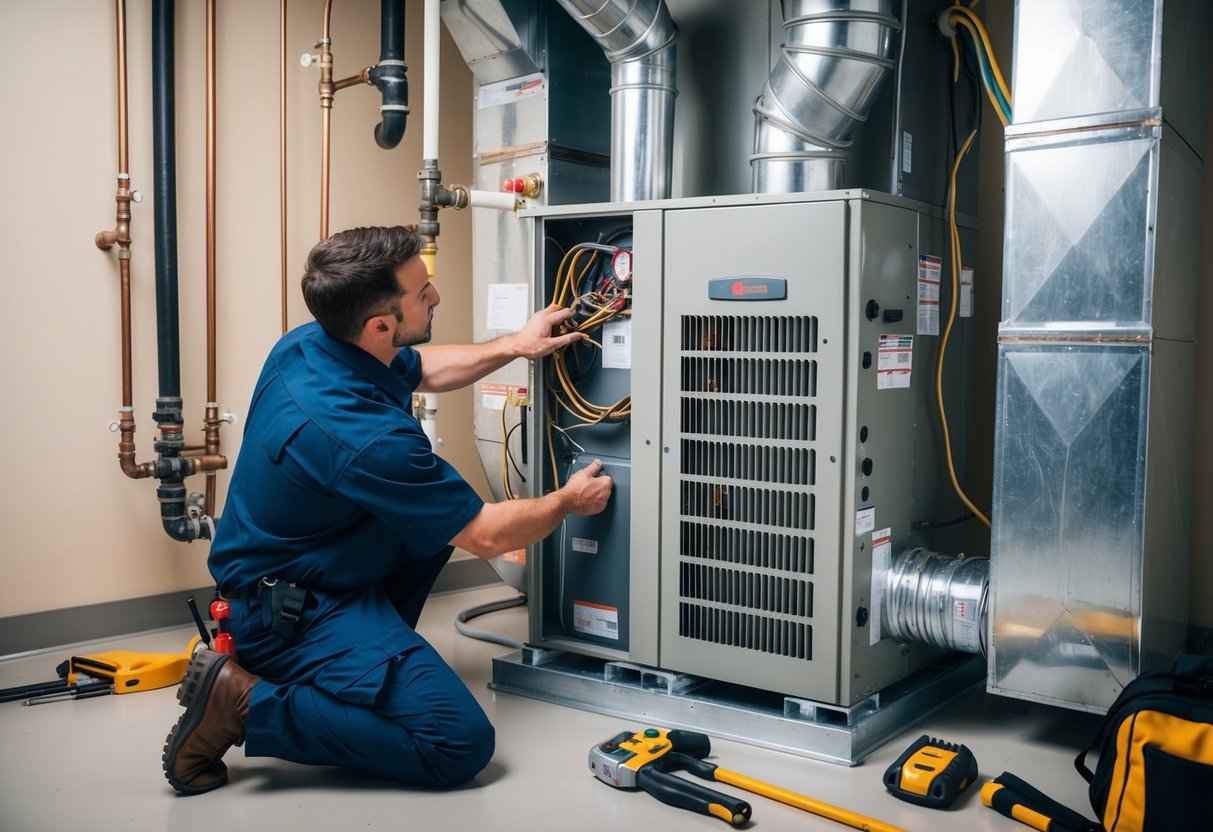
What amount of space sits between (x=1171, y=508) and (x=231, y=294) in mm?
2594

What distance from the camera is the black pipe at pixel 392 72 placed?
10.3 ft

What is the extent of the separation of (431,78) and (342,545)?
140 centimetres

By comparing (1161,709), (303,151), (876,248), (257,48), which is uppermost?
(257,48)

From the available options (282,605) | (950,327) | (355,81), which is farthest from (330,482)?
(355,81)

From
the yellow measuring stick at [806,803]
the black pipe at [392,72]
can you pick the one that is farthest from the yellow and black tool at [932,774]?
the black pipe at [392,72]

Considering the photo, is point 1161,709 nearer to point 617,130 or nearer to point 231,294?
point 617,130

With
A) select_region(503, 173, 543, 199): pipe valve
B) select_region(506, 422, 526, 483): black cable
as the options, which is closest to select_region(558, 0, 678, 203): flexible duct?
select_region(503, 173, 543, 199): pipe valve

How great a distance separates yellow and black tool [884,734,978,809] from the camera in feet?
6.41

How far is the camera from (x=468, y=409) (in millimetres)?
3775

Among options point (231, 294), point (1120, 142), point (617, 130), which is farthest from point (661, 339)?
point (231, 294)

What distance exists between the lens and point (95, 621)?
9.80ft

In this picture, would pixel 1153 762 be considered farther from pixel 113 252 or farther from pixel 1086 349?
pixel 113 252

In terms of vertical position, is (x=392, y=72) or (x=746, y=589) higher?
(x=392, y=72)

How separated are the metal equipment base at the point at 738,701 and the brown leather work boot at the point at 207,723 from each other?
2.50ft
